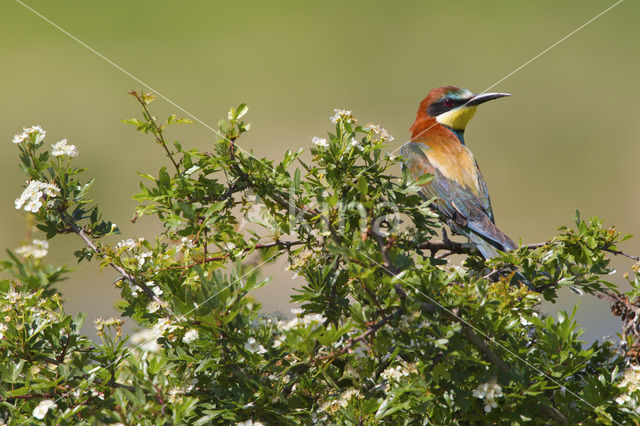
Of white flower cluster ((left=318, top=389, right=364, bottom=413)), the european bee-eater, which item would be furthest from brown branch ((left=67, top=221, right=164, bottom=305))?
the european bee-eater

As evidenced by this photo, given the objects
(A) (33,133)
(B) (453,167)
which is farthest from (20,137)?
(B) (453,167)

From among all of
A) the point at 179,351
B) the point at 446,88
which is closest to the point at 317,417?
the point at 179,351

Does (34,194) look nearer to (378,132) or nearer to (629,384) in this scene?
(378,132)

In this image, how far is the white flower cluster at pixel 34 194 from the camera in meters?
1.32

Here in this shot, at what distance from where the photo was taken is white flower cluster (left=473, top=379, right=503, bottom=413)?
111 cm

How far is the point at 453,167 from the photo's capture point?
3.12 m

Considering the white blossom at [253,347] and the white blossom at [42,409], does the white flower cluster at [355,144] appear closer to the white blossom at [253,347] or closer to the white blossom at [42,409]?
the white blossom at [253,347]

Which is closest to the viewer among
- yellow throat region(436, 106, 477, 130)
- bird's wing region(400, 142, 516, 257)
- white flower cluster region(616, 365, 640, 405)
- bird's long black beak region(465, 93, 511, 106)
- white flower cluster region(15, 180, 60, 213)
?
white flower cluster region(616, 365, 640, 405)

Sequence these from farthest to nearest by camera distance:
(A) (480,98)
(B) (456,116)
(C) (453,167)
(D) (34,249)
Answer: (B) (456,116), (A) (480,98), (C) (453,167), (D) (34,249)

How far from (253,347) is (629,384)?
29.5 inches

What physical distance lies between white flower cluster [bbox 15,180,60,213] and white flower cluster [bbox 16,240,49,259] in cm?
27

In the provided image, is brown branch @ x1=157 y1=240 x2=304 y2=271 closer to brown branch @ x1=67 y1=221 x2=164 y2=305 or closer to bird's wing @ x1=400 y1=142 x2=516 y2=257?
brown branch @ x1=67 y1=221 x2=164 y2=305

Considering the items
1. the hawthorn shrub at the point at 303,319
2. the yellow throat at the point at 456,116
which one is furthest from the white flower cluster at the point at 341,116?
the yellow throat at the point at 456,116

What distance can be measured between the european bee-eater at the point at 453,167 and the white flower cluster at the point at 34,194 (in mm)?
1442
